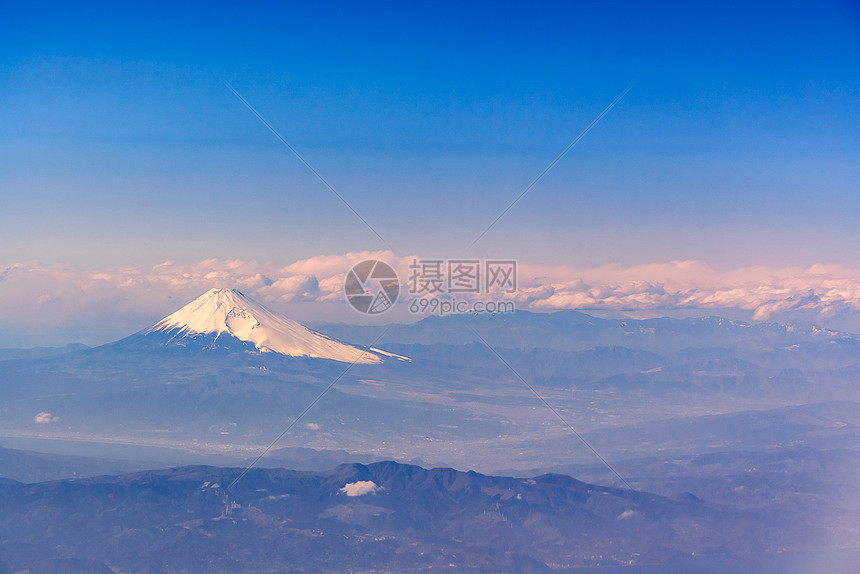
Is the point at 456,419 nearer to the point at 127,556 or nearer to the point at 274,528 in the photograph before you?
the point at 274,528

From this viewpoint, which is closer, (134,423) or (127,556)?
(127,556)

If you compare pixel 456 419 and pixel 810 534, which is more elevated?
pixel 456 419

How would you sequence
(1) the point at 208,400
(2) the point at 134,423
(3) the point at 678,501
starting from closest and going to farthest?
1. (3) the point at 678,501
2. (2) the point at 134,423
3. (1) the point at 208,400

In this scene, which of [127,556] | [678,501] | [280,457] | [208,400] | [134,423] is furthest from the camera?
[208,400]

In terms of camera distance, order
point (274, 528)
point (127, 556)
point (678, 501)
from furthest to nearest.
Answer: point (678, 501)
point (274, 528)
point (127, 556)

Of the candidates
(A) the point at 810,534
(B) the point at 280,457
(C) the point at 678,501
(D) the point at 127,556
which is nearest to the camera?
(D) the point at 127,556

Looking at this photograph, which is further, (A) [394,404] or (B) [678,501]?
(A) [394,404]

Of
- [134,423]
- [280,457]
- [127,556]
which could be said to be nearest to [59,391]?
[134,423]

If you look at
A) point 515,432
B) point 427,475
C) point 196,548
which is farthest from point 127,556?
point 515,432

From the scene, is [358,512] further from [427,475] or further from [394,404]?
Result: [394,404]
